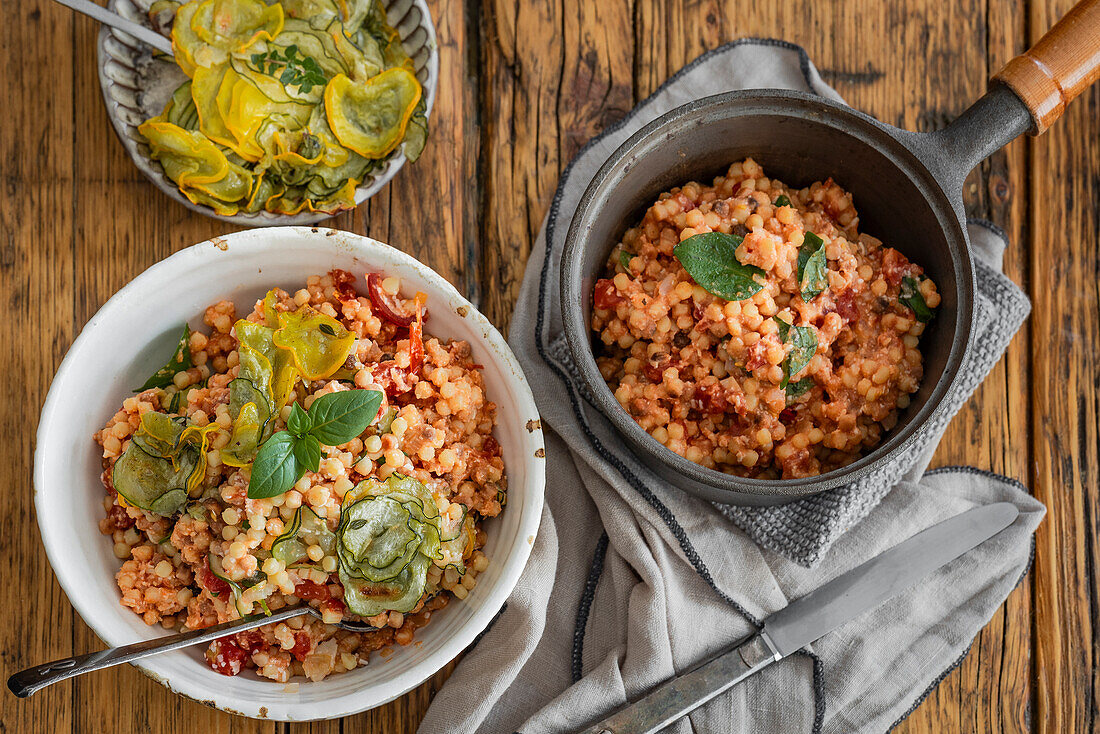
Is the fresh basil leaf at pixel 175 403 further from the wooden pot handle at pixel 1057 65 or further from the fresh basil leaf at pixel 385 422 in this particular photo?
the wooden pot handle at pixel 1057 65

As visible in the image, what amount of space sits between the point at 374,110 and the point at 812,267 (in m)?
1.30

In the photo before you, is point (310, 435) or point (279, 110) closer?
point (310, 435)

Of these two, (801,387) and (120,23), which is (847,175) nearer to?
(801,387)

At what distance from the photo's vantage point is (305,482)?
77.6 inches

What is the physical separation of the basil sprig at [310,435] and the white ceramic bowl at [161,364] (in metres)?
0.40

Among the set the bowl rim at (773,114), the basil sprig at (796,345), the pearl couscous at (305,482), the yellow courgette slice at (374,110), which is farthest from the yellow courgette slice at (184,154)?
the basil sprig at (796,345)

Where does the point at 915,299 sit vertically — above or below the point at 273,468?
above

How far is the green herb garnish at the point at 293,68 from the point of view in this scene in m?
2.56

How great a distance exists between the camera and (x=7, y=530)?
8.48 ft

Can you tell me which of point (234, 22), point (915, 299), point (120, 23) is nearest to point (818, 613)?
point (915, 299)

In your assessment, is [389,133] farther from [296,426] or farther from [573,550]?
[573,550]

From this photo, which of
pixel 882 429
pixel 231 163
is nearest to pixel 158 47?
pixel 231 163

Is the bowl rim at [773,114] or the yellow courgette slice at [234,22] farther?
the yellow courgette slice at [234,22]

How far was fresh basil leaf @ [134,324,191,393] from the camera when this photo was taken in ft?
7.42
